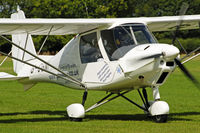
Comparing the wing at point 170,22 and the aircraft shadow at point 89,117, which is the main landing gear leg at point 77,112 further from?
the wing at point 170,22

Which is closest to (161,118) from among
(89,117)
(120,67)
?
(120,67)

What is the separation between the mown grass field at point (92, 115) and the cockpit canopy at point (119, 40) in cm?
180

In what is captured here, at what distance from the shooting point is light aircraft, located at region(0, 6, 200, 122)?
10.6 metres

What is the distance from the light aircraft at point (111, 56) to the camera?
10.6m

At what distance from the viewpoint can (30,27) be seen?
39.6 feet

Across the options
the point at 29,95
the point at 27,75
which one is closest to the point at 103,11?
the point at 29,95

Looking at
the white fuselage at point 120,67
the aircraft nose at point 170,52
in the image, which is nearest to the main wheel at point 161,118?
the white fuselage at point 120,67

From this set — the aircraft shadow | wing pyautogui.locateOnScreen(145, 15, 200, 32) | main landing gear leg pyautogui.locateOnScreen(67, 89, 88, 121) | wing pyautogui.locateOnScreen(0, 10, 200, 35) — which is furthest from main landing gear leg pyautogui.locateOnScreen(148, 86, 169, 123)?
wing pyautogui.locateOnScreen(145, 15, 200, 32)

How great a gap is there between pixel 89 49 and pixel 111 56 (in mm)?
997

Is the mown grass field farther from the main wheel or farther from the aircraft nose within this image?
the aircraft nose

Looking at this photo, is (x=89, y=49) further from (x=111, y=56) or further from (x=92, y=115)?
(x=92, y=115)

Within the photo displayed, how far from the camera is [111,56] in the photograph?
36.9 ft

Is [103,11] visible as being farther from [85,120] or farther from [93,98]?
[85,120]

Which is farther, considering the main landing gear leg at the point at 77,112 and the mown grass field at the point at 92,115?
the main landing gear leg at the point at 77,112
